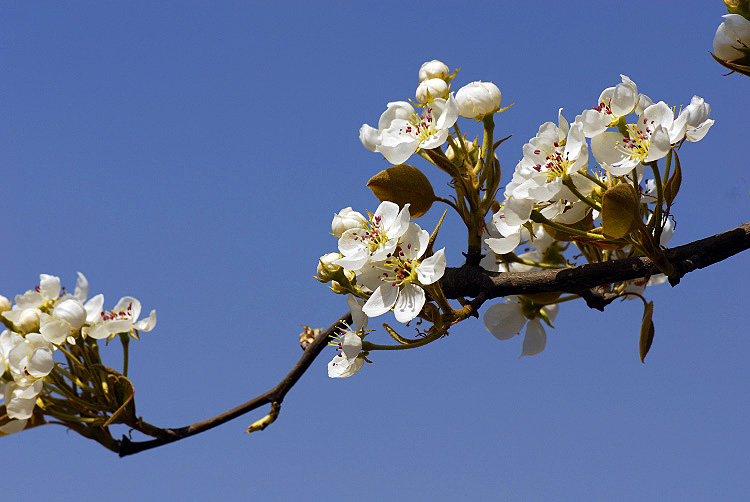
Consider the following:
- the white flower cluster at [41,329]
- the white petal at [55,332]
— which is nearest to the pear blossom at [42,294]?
the white flower cluster at [41,329]

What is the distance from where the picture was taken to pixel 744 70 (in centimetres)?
134

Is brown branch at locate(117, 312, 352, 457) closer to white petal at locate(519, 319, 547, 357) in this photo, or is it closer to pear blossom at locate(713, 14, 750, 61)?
white petal at locate(519, 319, 547, 357)

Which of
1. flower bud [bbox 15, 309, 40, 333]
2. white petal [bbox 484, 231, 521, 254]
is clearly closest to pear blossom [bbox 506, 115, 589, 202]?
white petal [bbox 484, 231, 521, 254]

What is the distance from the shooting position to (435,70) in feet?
4.98

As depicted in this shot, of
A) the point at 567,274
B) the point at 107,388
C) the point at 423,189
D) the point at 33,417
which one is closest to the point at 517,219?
the point at 567,274

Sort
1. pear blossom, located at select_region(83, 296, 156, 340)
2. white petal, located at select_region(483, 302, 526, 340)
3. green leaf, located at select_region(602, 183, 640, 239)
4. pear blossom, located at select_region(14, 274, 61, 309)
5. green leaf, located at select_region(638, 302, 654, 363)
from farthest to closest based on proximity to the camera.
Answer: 1. pear blossom, located at select_region(14, 274, 61, 309)
2. pear blossom, located at select_region(83, 296, 156, 340)
3. white petal, located at select_region(483, 302, 526, 340)
4. green leaf, located at select_region(638, 302, 654, 363)
5. green leaf, located at select_region(602, 183, 640, 239)

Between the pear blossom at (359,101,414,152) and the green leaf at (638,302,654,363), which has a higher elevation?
the pear blossom at (359,101,414,152)

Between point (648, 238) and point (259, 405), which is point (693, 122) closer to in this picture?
point (648, 238)

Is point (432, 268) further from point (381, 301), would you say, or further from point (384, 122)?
point (384, 122)

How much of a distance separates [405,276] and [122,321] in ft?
3.40

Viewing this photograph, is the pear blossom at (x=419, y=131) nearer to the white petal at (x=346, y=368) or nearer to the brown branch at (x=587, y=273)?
the brown branch at (x=587, y=273)

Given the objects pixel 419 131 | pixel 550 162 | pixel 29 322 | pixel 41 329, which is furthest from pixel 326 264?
pixel 29 322

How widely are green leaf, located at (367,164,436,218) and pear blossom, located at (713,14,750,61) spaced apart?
598mm

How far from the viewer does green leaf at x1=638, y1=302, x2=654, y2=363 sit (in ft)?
4.88
